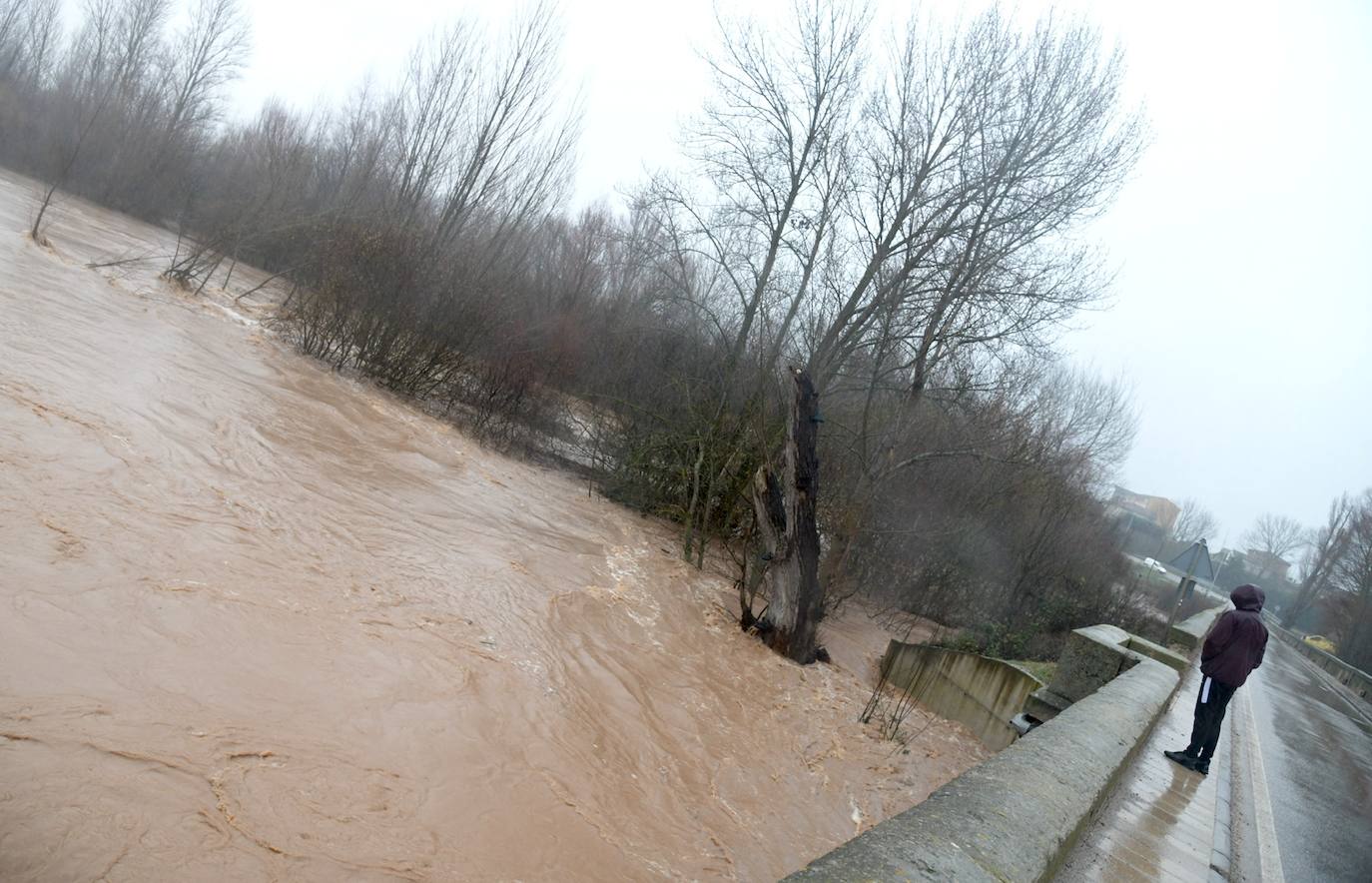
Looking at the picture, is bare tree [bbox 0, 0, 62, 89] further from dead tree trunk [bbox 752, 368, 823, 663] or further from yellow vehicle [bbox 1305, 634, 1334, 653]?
yellow vehicle [bbox 1305, 634, 1334, 653]

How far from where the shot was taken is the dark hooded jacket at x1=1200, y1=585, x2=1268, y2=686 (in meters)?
6.49

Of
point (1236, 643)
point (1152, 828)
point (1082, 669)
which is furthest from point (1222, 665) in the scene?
point (1152, 828)

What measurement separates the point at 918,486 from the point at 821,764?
32.1 feet

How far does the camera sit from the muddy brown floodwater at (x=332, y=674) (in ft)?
13.6

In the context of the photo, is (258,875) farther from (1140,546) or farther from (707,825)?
(1140,546)

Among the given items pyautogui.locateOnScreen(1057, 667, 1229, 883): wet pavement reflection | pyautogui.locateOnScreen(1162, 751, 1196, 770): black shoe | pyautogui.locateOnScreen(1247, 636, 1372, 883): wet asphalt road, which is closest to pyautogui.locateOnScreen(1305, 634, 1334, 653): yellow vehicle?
pyautogui.locateOnScreen(1247, 636, 1372, 883): wet asphalt road

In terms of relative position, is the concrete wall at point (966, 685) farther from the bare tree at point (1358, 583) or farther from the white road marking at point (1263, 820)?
the bare tree at point (1358, 583)

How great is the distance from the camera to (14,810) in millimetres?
3564

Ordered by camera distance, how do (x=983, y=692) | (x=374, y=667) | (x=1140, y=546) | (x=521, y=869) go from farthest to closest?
(x=1140, y=546)
(x=983, y=692)
(x=374, y=667)
(x=521, y=869)

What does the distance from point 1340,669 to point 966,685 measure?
25.9m

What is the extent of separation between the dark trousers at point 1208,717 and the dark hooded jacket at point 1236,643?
0.36 ft

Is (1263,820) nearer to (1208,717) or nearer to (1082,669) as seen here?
(1208,717)

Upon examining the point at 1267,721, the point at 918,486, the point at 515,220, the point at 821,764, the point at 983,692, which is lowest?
the point at 821,764

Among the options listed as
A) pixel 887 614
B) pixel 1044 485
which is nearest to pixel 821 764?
pixel 887 614
